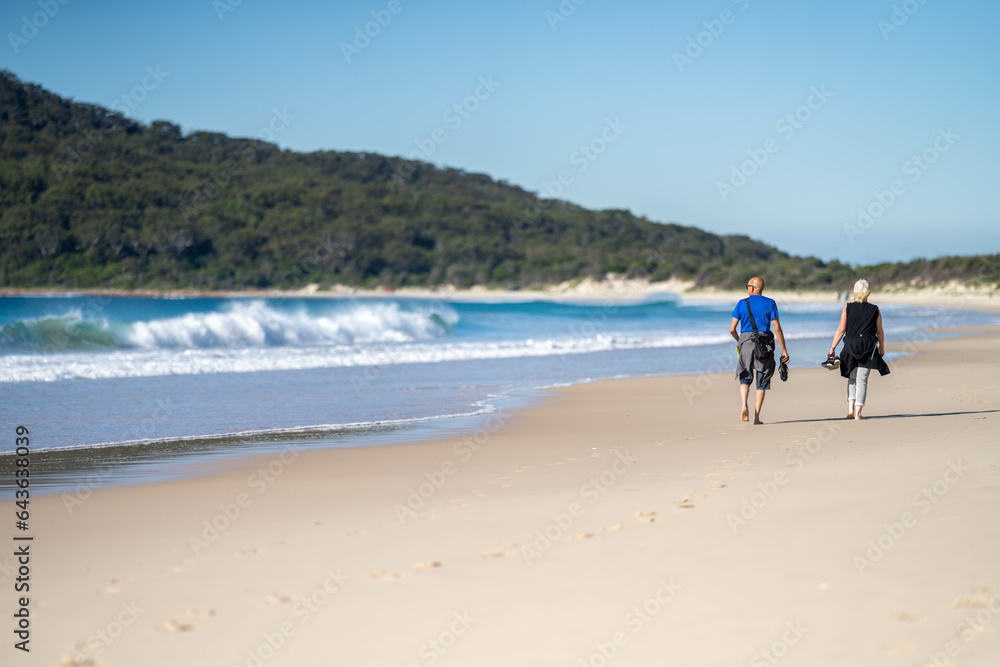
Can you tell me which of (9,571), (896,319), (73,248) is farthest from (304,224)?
(9,571)

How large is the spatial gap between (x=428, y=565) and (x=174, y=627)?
3.93 feet

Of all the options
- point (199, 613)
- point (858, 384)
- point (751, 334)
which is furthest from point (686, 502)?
point (858, 384)

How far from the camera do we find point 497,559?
4.13m

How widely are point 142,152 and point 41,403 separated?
115018mm

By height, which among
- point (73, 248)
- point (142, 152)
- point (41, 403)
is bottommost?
point (41, 403)

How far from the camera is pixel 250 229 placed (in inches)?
4028

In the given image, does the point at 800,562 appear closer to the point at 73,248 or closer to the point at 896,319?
the point at 896,319

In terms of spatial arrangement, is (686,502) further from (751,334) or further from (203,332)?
(203,332)

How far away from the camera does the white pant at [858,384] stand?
29.0 ft

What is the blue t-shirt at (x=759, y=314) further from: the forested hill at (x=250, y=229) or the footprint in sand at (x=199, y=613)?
the forested hill at (x=250, y=229)

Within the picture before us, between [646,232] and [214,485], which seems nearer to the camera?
[214,485]

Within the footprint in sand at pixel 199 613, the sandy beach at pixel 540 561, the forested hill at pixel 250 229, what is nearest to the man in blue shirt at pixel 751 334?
the sandy beach at pixel 540 561

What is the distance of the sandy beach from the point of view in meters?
3.19

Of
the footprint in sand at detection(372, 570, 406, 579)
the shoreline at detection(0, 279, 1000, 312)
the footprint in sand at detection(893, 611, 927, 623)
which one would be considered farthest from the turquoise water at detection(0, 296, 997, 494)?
the shoreline at detection(0, 279, 1000, 312)
